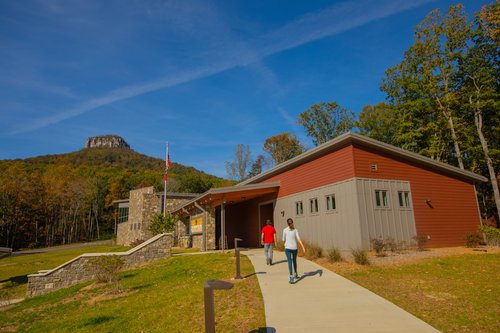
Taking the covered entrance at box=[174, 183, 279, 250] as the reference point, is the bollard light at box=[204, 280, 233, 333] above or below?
below

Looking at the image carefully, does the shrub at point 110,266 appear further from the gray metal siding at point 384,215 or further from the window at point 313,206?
the gray metal siding at point 384,215

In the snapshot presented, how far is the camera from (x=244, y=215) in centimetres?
2330

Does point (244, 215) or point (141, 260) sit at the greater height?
point (244, 215)

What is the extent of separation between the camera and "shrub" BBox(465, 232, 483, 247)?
14630 mm

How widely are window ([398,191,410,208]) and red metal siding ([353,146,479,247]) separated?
1.12 feet

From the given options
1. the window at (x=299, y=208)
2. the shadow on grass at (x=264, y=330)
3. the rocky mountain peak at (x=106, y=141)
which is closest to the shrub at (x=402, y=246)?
the window at (x=299, y=208)

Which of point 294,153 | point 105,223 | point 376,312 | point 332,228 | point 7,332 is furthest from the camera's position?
point 105,223

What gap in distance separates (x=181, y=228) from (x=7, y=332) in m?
18.8

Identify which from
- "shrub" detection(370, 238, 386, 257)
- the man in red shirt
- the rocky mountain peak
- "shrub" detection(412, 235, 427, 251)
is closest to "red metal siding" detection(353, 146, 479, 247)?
"shrub" detection(412, 235, 427, 251)

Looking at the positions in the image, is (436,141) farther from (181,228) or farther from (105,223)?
(105,223)

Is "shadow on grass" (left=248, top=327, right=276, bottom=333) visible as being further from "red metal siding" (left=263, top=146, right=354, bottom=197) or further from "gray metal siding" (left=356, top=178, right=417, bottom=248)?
"red metal siding" (left=263, top=146, right=354, bottom=197)

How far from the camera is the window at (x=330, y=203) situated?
13.6 meters

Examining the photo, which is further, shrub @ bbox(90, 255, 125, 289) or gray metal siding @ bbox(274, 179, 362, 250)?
gray metal siding @ bbox(274, 179, 362, 250)

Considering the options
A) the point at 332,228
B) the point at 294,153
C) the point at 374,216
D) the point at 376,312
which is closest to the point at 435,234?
the point at 374,216
